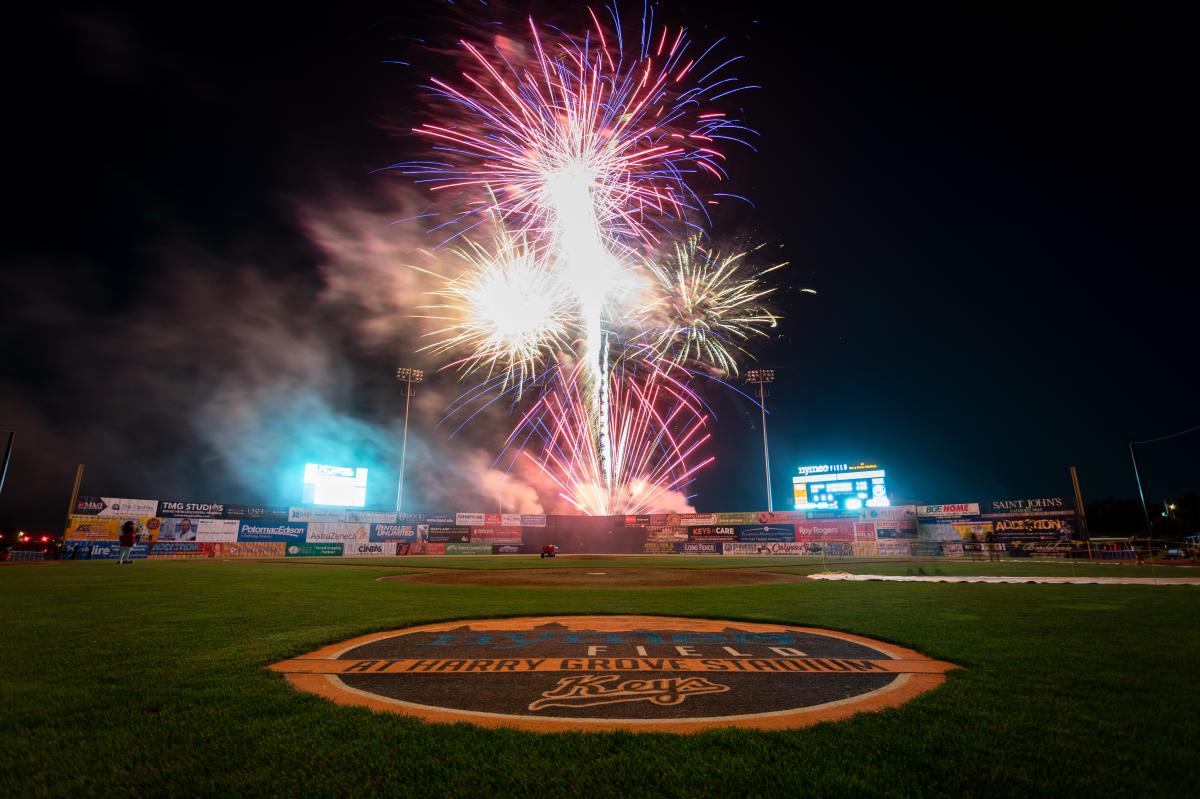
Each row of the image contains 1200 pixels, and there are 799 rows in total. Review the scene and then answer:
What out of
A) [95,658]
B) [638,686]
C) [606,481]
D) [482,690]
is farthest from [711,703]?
[606,481]

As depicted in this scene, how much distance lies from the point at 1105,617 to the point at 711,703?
881cm

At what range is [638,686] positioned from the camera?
5.36 meters

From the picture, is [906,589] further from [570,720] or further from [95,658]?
Answer: [95,658]

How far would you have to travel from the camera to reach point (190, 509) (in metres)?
43.2

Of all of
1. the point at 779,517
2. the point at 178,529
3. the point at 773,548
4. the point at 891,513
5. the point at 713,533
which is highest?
the point at 891,513

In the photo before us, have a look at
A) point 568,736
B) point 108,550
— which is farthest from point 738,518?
point 568,736

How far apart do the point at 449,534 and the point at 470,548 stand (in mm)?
2422

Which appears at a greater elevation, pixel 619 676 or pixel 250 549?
pixel 250 549

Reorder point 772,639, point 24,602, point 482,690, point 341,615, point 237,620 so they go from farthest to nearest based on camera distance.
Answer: point 24,602 → point 341,615 → point 237,620 → point 772,639 → point 482,690

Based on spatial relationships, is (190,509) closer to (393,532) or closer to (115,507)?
(115,507)

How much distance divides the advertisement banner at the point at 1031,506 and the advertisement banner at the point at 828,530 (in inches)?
404

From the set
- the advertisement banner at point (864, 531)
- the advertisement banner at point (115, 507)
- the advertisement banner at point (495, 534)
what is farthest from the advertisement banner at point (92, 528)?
the advertisement banner at point (864, 531)

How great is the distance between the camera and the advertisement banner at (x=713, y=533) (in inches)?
2179

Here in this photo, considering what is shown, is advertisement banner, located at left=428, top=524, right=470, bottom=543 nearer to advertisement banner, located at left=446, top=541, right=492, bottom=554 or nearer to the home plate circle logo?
advertisement banner, located at left=446, top=541, right=492, bottom=554
